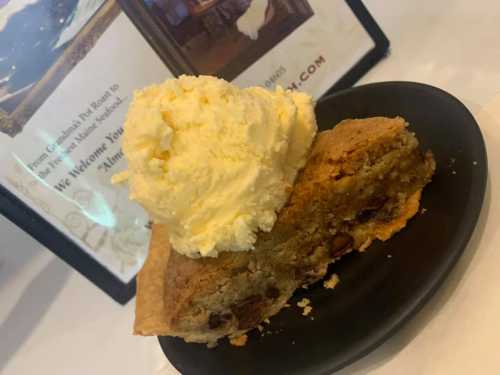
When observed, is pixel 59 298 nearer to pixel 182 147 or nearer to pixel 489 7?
pixel 182 147

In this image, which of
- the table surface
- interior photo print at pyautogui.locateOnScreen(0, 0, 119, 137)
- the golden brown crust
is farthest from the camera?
interior photo print at pyautogui.locateOnScreen(0, 0, 119, 137)

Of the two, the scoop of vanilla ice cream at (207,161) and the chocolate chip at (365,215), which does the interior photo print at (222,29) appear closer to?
the scoop of vanilla ice cream at (207,161)

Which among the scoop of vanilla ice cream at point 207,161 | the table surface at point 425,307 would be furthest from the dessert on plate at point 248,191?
the table surface at point 425,307

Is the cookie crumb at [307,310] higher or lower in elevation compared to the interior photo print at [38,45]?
lower

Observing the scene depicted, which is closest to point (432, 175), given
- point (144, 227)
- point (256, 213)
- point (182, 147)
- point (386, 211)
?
point (386, 211)

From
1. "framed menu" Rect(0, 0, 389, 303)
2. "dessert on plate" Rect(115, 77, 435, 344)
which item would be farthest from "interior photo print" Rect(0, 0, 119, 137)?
"dessert on plate" Rect(115, 77, 435, 344)

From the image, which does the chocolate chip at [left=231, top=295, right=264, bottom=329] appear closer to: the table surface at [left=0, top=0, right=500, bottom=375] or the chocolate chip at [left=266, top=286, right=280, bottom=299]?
the chocolate chip at [left=266, top=286, right=280, bottom=299]
